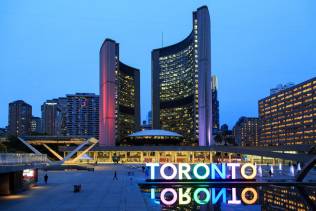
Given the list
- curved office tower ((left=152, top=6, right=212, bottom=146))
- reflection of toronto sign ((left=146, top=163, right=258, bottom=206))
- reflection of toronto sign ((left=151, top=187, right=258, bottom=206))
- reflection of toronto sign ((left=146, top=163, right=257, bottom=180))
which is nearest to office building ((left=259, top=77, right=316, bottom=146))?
curved office tower ((left=152, top=6, right=212, bottom=146))

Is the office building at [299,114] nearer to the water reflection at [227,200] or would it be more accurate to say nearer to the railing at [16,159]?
the water reflection at [227,200]

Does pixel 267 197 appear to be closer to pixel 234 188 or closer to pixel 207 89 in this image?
pixel 234 188

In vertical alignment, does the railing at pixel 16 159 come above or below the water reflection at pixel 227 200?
above

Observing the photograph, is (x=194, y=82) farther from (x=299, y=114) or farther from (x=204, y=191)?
(x=204, y=191)

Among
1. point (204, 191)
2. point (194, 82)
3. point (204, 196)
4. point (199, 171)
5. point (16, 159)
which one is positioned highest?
point (194, 82)

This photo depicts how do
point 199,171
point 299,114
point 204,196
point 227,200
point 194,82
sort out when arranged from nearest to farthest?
1. point 227,200
2. point 204,196
3. point 199,171
4. point 194,82
5. point 299,114

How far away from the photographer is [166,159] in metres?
131

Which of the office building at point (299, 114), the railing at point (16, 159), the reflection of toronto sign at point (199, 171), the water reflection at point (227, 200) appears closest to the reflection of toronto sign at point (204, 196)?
the water reflection at point (227, 200)

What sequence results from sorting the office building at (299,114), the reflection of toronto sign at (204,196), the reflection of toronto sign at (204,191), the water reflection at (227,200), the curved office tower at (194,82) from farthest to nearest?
the office building at (299,114) → the curved office tower at (194,82) → the reflection of toronto sign at (204,191) → the reflection of toronto sign at (204,196) → the water reflection at (227,200)

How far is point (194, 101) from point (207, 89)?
28045 mm

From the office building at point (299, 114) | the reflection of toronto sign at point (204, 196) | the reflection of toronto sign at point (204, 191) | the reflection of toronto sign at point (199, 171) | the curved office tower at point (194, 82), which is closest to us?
the reflection of toronto sign at point (204, 196)

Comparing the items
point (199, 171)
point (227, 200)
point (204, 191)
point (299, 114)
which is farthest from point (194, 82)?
point (227, 200)

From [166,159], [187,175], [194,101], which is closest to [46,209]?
[187,175]

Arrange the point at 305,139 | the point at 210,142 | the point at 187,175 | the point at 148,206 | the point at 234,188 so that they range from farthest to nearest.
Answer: the point at 305,139 → the point at 210,142 → the point at 187,175 → the point at 234,188 → the point at 148,206
